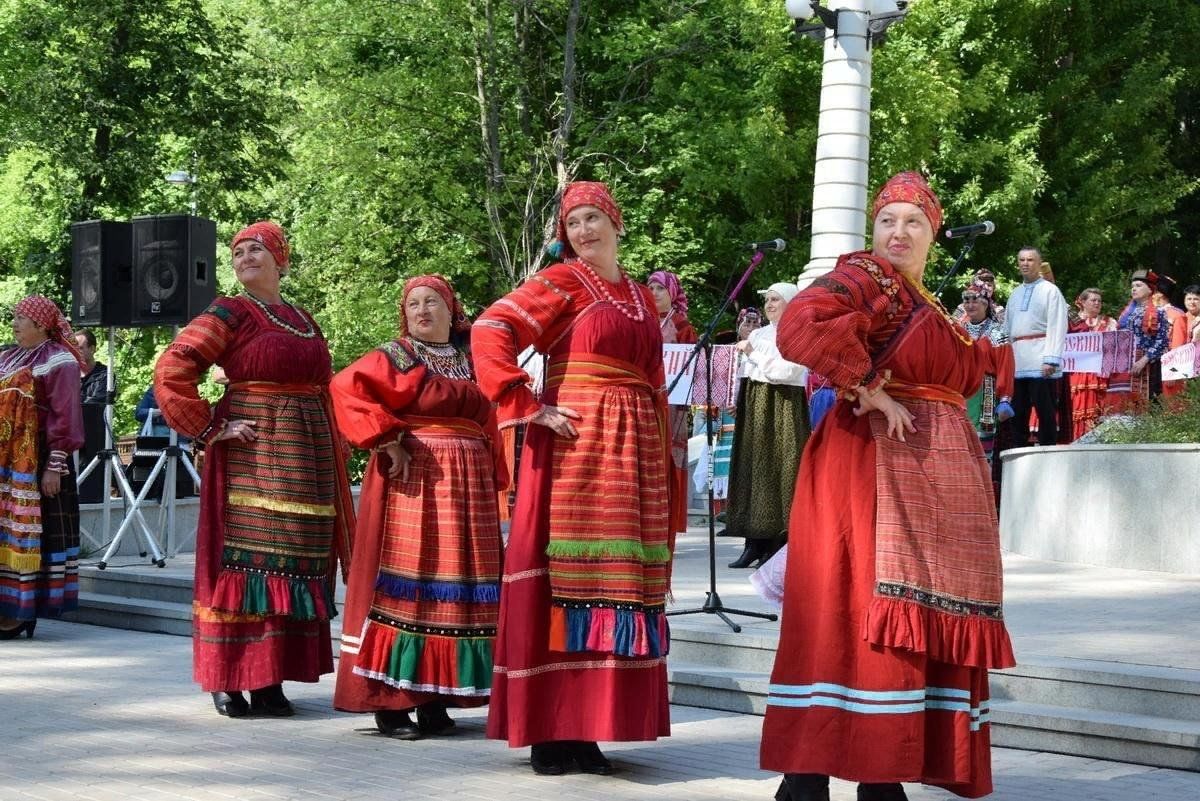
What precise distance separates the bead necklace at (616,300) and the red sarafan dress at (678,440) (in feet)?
1.40

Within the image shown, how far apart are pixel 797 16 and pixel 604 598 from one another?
9.53m

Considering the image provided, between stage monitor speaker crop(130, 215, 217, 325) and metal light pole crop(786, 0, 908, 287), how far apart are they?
5.10 meters

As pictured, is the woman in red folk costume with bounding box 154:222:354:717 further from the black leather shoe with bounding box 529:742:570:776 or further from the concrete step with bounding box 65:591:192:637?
the concrete step with bounding box 65:591:192:637

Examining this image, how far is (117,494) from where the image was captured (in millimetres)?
16766

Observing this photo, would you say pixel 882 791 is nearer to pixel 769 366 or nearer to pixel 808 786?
pixel 808 786

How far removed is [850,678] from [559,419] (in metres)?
1.56

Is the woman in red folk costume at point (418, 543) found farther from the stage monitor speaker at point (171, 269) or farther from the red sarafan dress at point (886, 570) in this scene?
the stage monitor speaker at point (171, 269)

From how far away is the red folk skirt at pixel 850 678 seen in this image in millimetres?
4910

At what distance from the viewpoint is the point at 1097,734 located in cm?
645

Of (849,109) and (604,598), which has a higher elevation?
(849,109)

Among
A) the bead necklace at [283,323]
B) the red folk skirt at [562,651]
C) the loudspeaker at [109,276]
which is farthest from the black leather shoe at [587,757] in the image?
the loudspeaker at [109,276]

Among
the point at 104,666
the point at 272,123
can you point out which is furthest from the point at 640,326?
the point at 272,123

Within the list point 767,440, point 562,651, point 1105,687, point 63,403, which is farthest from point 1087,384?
point 562,651

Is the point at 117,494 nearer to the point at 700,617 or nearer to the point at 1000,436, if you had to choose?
the point at 1000,436
